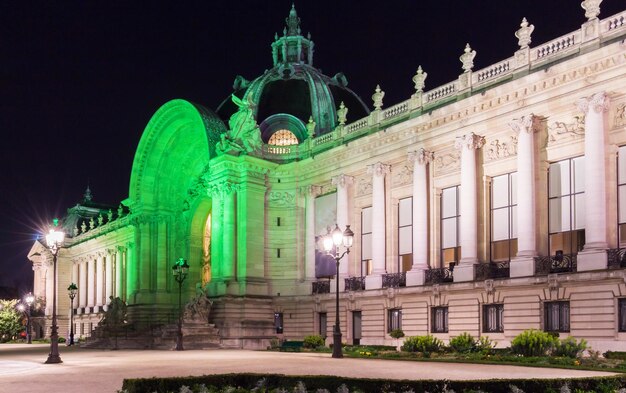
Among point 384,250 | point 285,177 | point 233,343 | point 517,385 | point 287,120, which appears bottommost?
point 233,343

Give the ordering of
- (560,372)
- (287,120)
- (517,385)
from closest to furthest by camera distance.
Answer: (517,385)
(560,372)
(287,120)

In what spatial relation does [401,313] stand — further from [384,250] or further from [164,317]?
[164,317]

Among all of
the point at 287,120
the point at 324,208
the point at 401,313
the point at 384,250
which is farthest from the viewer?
the point at 287,120

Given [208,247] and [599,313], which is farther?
[208,247]

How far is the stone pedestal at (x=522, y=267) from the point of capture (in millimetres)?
31250

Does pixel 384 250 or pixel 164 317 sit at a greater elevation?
pixel 384 250

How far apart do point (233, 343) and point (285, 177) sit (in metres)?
11.4

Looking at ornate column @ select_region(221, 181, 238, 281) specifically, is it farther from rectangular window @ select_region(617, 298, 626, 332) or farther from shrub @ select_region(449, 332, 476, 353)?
rectangular window @ select_region(617, 298, 626, 332)

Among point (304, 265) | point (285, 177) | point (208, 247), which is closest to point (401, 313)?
point (304, 265)

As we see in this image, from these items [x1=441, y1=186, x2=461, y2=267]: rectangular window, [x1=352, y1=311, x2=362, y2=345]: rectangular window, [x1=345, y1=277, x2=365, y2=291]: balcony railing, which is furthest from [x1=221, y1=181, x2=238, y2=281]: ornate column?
[x1=441, y1=186, x2=461, y2=267]: rectangular window

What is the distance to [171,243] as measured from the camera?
57938 mm

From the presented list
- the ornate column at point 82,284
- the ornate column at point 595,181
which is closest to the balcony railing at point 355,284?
the ornate column at point 595,181

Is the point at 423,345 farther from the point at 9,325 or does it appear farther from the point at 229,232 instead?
the point at 9,325

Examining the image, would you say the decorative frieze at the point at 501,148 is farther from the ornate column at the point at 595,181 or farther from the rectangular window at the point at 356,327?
the rectangular window at the point at 356,327
